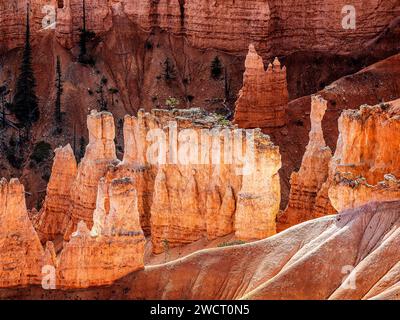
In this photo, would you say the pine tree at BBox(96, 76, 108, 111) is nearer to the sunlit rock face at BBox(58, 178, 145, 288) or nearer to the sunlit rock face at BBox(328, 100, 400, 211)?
the sunlit rock face at BBox(328, 100, 400, 211)

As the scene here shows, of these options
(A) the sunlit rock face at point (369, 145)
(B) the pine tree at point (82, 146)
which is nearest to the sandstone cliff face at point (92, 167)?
(A) the sunlit rock face at point (369, 145)

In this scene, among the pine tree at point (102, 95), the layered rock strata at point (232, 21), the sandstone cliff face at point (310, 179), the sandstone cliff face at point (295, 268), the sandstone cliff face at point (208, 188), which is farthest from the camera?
the pine tree at point (102, 95)

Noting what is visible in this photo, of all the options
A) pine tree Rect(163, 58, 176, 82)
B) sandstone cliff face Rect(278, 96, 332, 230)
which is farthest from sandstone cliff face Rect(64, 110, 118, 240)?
Result: pine tree Rect(163, 58, 176, 82)

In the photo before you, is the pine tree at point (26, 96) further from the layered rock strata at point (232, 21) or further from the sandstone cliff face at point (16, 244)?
the sandstone cliff face at point (16, 244)

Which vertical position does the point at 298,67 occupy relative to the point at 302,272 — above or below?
above

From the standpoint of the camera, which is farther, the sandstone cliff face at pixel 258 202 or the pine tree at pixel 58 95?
the pine tree at pixel 58 95

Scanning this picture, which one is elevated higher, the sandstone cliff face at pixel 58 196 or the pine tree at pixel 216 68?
the pine tree at pixel 216 68
